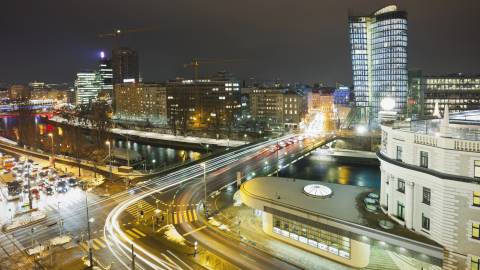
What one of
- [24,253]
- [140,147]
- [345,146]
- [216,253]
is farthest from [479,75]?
[24,253]

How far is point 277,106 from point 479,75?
2982 inches

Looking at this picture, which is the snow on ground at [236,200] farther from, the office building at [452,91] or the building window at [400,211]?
the office building at [452,91]

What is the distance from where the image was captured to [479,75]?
126m

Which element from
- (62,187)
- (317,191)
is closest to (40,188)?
(62,187)

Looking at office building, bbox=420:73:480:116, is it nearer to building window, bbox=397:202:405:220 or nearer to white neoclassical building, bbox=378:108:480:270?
white neoclassical building, bbox=378:108:480:270

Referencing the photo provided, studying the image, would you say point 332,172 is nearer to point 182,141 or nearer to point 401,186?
point 182,141

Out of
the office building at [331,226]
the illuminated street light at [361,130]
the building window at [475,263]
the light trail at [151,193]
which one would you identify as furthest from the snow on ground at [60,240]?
the illuminated street light at [361,130]

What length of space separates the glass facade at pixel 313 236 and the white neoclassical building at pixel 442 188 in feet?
16.1

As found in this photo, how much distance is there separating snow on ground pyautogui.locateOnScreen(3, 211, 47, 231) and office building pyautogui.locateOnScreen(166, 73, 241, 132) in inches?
4074

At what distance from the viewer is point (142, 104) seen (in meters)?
170

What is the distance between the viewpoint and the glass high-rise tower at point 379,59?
134375 millimetres

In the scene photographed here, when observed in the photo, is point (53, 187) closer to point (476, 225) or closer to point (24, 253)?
point (24, 253)

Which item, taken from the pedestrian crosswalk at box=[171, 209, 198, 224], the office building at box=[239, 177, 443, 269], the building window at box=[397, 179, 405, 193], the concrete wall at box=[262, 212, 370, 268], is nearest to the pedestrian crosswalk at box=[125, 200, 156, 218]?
the pedestrian crosswalk at box=[171, 209, 198, 224]

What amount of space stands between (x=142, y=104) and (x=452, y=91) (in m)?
135
